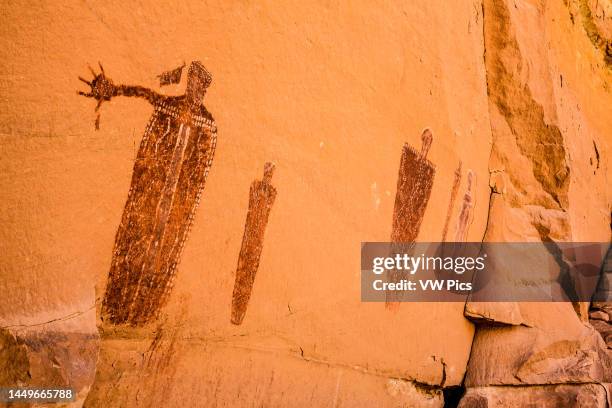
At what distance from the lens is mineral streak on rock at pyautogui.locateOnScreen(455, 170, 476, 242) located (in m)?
3.21

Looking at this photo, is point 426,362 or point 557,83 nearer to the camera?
point 426,362

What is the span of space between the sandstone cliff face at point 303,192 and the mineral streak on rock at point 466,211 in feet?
0.04

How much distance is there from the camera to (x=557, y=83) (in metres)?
3.68

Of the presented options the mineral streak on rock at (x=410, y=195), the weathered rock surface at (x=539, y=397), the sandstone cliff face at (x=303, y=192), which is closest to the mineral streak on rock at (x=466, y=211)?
the sandstone cliff face at (x=303, y=192)

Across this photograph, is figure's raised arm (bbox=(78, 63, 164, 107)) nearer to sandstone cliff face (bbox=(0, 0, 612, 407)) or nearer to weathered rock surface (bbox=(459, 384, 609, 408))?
sandstone cliff face (bbox=(0, 0, 612, 407))

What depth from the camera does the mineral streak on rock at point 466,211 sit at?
3211mm

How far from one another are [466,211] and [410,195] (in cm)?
62

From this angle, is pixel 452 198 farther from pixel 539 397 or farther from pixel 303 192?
pixel 303 192

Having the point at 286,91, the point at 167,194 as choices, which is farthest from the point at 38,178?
the point at 286,91

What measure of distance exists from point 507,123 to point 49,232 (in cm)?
275

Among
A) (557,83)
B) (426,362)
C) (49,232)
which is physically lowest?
(426,362)

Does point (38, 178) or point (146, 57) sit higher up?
point (146, 57)

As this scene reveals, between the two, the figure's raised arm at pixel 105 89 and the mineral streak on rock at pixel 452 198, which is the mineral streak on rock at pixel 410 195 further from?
the figure's raised arm at pixel 105 89

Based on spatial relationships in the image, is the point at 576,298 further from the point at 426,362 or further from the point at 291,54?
the point at 291,54
